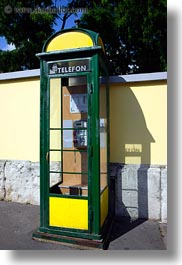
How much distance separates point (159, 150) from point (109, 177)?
2.63ft

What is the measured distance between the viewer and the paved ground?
281cm

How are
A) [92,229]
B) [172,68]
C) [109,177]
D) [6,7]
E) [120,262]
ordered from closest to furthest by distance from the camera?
[120,262]
[92,229]
[172,68]
[109,177]
[6,7]

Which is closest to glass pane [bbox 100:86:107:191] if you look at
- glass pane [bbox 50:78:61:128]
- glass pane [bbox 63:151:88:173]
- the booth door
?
the booth door

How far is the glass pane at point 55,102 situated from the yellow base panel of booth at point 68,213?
0.93 metres

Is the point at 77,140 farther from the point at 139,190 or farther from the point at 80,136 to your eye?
the point at 139,190

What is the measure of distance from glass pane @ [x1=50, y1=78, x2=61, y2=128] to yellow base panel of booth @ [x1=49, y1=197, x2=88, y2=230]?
0.93 m

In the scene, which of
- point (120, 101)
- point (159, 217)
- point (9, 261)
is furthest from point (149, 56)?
point (9, 261)

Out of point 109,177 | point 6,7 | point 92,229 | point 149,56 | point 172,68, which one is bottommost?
point 92,229

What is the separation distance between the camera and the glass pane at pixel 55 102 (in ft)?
10.2

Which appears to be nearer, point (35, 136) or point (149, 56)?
point (35, 136)

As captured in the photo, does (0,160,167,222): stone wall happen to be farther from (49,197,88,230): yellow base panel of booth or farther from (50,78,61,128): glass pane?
(50,78,61,128): glass pane

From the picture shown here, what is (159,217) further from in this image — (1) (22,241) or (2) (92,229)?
(1) (22,241)

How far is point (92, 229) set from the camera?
9.05 ft

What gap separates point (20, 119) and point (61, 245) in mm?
2234
